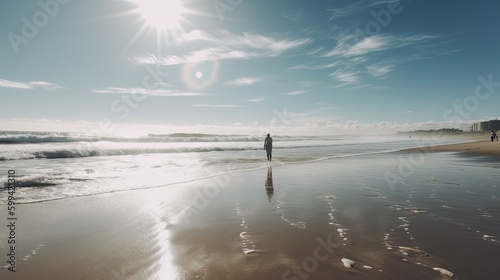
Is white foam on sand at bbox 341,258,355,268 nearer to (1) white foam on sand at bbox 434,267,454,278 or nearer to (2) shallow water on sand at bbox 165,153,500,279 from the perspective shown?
(2) shallow water on sand at bbox 165,153,500,279

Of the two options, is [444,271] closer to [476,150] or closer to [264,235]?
[264,235]

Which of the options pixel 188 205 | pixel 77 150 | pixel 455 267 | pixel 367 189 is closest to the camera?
pixel 455 267

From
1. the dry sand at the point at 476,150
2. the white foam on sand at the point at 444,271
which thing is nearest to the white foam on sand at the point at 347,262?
the white foam on sand at the point at 444,271

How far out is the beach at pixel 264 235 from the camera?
161 inches

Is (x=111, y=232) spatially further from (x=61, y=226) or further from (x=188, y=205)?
(x=188, y=205)

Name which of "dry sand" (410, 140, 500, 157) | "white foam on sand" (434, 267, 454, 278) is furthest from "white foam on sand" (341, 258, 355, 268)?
"dry sand" (410, 140, 500, 157)

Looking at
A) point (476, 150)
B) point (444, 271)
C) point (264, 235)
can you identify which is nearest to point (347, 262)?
point (444, 271)

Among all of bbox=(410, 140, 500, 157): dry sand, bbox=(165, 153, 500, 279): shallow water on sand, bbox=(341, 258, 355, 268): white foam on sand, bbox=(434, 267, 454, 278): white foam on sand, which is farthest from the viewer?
bbox=(410, 140, 500, 157): dry sand

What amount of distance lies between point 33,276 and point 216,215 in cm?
399

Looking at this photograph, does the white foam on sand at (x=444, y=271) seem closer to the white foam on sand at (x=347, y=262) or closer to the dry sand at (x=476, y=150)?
the white foam on sand at (x=347, y=262)

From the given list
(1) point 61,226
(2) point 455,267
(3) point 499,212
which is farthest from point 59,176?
(3) point 499,212

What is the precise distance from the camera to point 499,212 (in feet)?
22.6

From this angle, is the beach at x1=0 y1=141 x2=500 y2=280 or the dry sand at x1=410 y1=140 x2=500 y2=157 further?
the dry sand at x1=410 y1=140 x2=500 y2=157

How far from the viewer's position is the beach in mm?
4086
